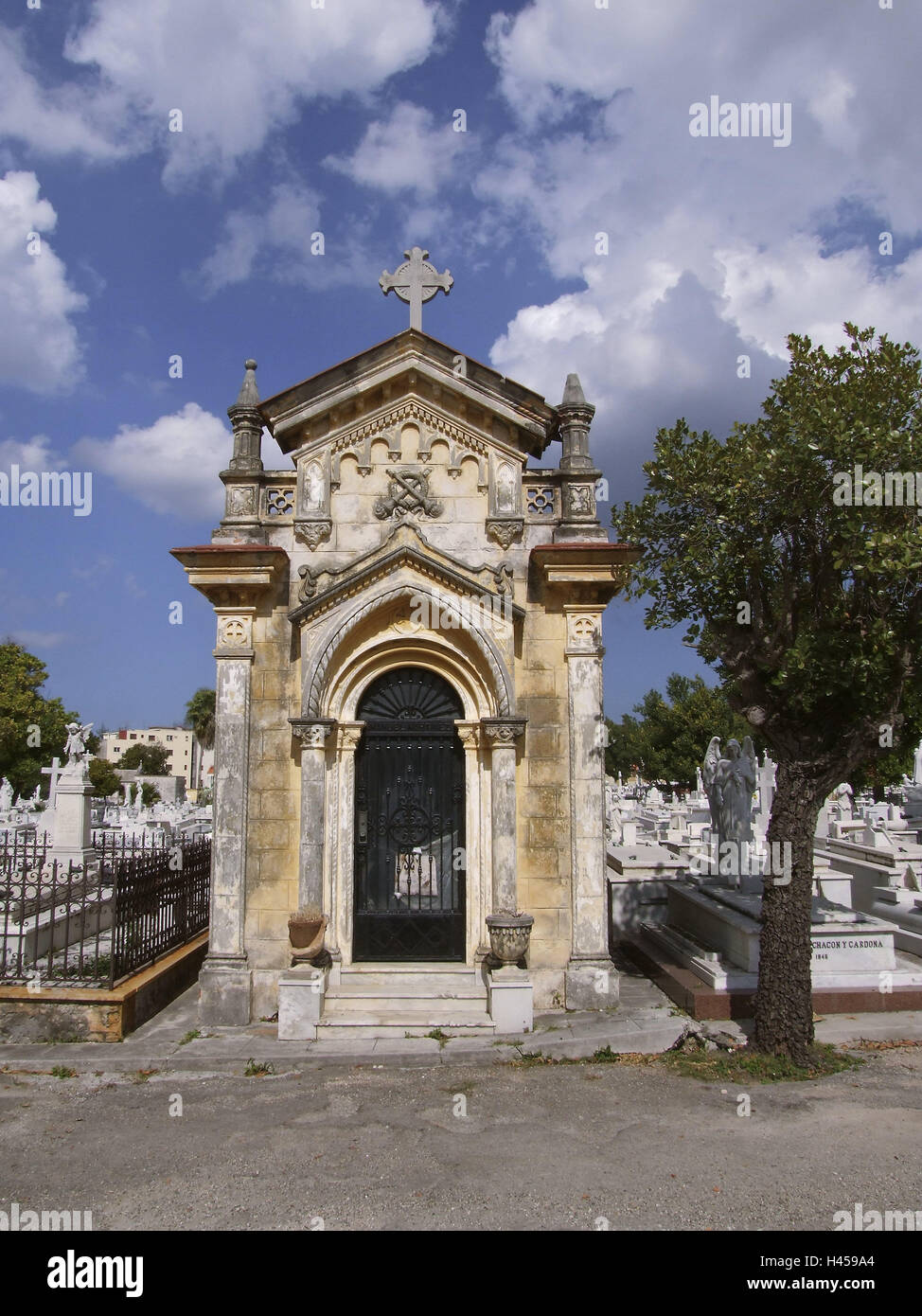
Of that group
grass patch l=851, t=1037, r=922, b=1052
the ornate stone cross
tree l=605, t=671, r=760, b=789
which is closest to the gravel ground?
grass patch l=851, t=1037, r=922, b=1052

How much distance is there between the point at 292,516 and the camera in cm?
940

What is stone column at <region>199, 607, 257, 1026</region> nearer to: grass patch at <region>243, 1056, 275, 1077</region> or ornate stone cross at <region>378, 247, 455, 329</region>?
grass patch at <region>243, 1056, 275, 1077</region>

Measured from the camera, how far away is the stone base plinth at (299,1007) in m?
8.07

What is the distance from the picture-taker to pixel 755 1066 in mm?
7113

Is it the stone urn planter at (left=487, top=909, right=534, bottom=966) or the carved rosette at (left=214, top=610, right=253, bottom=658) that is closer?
the stone urn planter at (left=487, top=909, right=534, bottom=966)

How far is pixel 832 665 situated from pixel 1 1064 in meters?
8.34

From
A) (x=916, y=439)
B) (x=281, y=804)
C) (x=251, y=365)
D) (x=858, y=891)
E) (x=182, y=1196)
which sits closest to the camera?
(x=182, y=1196)

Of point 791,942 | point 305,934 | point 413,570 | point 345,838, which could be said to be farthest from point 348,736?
point 791,942

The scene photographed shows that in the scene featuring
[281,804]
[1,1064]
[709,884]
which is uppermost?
[281,804]

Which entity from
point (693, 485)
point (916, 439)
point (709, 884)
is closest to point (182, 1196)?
point (693, 485)

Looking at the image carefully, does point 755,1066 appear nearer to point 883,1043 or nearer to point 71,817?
point 883,1043

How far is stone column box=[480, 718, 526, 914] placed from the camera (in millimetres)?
8648

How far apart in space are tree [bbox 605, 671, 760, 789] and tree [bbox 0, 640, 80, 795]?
92.1 ft

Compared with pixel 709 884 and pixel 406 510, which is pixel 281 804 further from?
pixel 709 884
